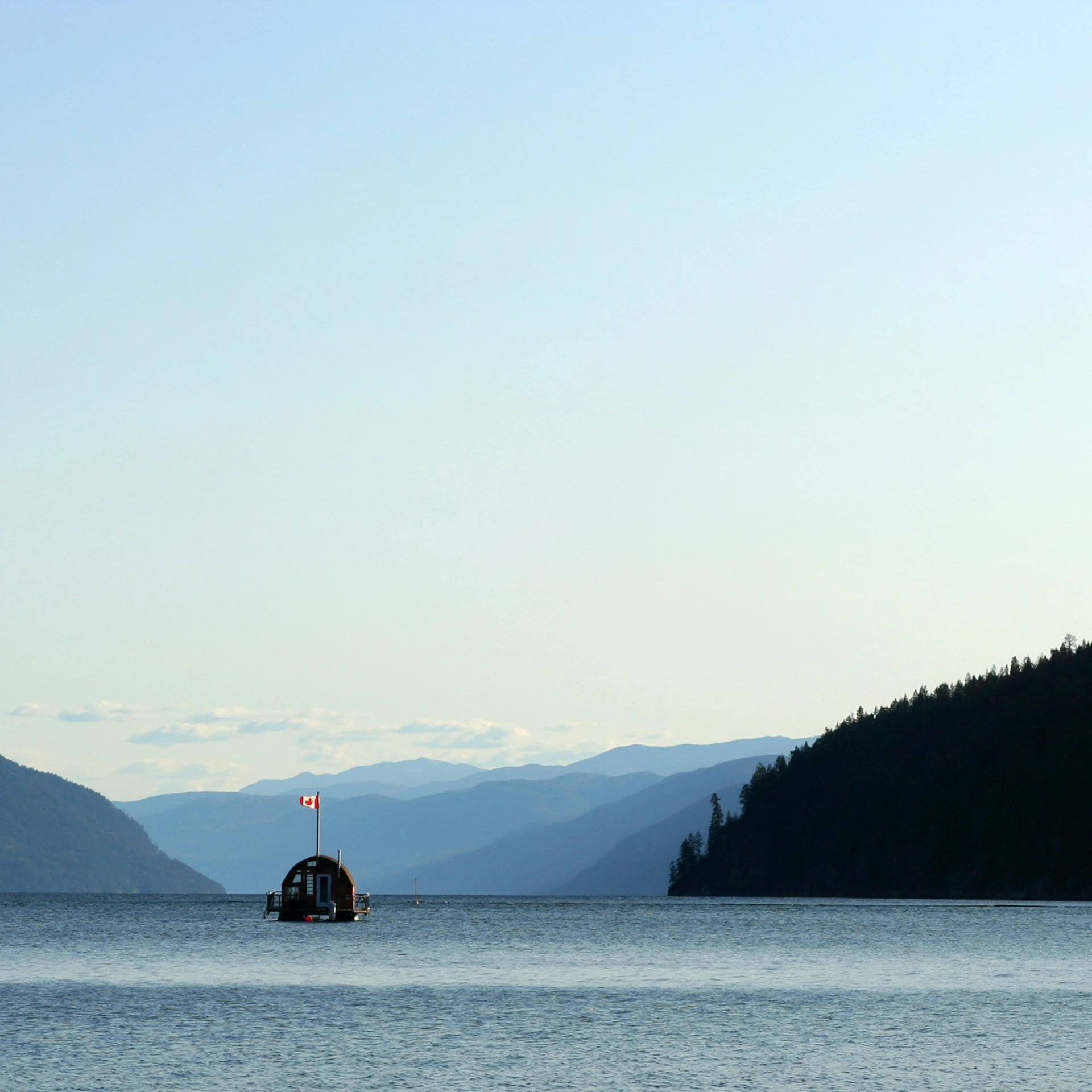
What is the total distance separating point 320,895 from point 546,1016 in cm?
10347

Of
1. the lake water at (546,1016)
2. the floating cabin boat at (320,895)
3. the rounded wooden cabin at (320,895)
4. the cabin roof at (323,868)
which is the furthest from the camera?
the cabin roof at (323,868)

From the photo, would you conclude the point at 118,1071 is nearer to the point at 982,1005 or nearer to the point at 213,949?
the point at 982,1005

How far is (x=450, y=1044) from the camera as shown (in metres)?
76.1

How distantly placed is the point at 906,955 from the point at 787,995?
42.3 metres

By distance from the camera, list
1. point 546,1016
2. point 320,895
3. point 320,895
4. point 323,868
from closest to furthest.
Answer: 1. point 546,1016
2. point 320,895
3. point 320,895
4. point 323,868

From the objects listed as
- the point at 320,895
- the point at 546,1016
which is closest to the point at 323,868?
the point at 320,895

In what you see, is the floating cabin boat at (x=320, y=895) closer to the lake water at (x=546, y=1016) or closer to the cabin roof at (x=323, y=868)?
the cabin roof at (x=323, y=868)

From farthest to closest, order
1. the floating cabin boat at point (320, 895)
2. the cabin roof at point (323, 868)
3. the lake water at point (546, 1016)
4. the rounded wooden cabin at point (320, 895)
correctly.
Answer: the cabin roof at point (323, 868), the rounded wooden cabin at point (320, 895), the floating cabin boat at point (320, 895), the lake water at point (546, 1016)

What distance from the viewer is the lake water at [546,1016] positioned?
6675 centimetres

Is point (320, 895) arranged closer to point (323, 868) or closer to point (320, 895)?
point (320, 895)

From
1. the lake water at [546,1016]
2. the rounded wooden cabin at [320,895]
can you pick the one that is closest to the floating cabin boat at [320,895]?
the rounded wooden cabin at [320,895]

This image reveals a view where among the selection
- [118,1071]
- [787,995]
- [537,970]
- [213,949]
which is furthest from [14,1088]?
[213,949]

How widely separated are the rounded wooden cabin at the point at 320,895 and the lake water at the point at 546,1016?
26.7 meters

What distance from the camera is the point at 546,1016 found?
3497 inches
